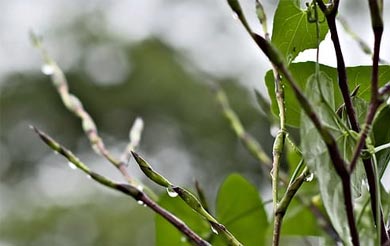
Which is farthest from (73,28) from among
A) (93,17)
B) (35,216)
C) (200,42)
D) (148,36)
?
(35,216)

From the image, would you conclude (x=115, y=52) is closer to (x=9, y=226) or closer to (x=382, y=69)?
(x=9, y=226)

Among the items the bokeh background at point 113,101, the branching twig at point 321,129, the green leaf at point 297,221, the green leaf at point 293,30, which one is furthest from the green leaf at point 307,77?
the bokeh background at point 113,101

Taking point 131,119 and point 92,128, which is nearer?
point 92,128

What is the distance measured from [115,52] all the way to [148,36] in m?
0.31

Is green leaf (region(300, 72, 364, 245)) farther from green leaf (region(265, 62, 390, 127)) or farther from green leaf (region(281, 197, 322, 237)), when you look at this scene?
green leaf (region(281, 197, 322, 237))

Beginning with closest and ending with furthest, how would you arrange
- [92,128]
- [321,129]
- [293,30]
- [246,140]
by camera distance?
[321,129], [293,30], [92,128], [246,140]

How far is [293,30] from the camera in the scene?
0.33 m

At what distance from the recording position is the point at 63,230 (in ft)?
16.8

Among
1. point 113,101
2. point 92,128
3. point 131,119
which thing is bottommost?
point 131,119

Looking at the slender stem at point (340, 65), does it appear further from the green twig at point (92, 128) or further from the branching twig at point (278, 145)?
the green twig at point (92, 128)

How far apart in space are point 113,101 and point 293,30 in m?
5.67

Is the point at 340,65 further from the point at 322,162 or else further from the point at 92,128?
the point at 92,128

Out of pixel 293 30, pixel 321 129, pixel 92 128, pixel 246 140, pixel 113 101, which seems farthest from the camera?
pixel 113 101

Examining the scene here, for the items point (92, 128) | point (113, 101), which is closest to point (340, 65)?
point (92, 128)
